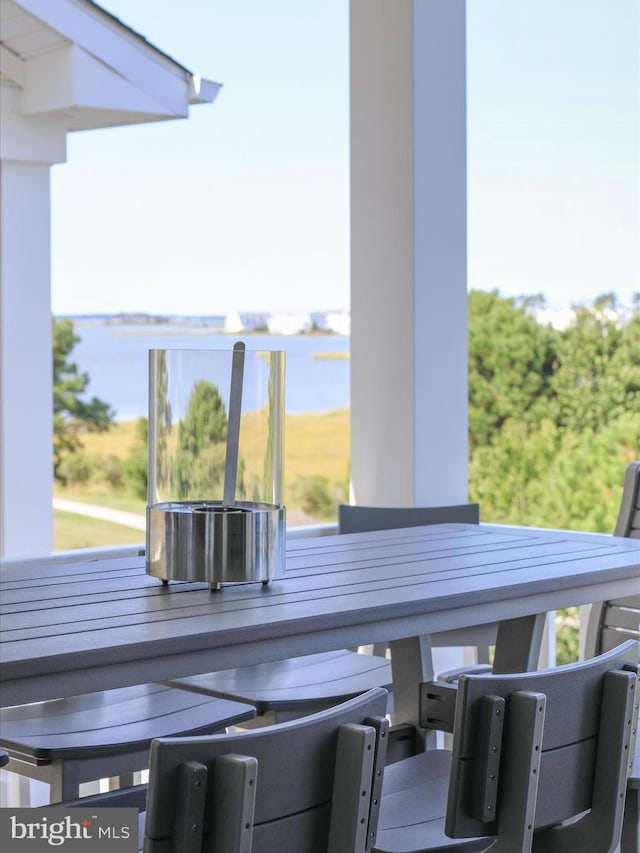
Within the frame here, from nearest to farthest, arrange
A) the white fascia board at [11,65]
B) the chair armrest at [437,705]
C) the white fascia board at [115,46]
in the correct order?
the chair armrest at [437,705]
the white fascia board at [115,46]
the white fascia board at [11,65]

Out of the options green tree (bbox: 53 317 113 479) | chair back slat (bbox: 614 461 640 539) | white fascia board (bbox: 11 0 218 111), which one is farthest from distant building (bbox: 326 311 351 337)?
chair back slat (bbox: 614 461 640 539)

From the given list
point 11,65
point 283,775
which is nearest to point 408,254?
point 11,65

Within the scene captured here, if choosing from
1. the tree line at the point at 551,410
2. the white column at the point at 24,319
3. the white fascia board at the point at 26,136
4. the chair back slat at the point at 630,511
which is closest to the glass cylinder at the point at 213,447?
the chair back slat at the point at 630,511

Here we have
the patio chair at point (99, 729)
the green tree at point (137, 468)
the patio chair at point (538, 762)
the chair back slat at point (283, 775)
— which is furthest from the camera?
the green tree at point (137, 468)

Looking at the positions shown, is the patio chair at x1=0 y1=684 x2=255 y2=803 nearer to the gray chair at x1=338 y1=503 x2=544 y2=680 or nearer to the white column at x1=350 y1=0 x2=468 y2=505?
the gray chair at x1=338 y1=503 x2=544 y2=680

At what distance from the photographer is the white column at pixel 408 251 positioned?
13.2ft

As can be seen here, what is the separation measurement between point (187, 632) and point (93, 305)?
17.0 metres

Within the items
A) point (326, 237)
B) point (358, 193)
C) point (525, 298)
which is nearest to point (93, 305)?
point (326, 237)

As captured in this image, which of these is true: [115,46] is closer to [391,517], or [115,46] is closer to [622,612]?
[391,517]

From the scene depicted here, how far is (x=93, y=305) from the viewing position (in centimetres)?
1842

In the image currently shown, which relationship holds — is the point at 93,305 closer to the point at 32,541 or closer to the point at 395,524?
the point at 32,541

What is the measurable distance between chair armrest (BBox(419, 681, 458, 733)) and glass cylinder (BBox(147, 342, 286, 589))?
1.79ft

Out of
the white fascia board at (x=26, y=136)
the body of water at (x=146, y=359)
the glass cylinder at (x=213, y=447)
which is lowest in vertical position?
the glass cylinder at (x=213, y=447)

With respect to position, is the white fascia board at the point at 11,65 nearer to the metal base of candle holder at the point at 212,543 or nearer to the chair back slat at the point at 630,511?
the chair back slat at the point at 630,511
